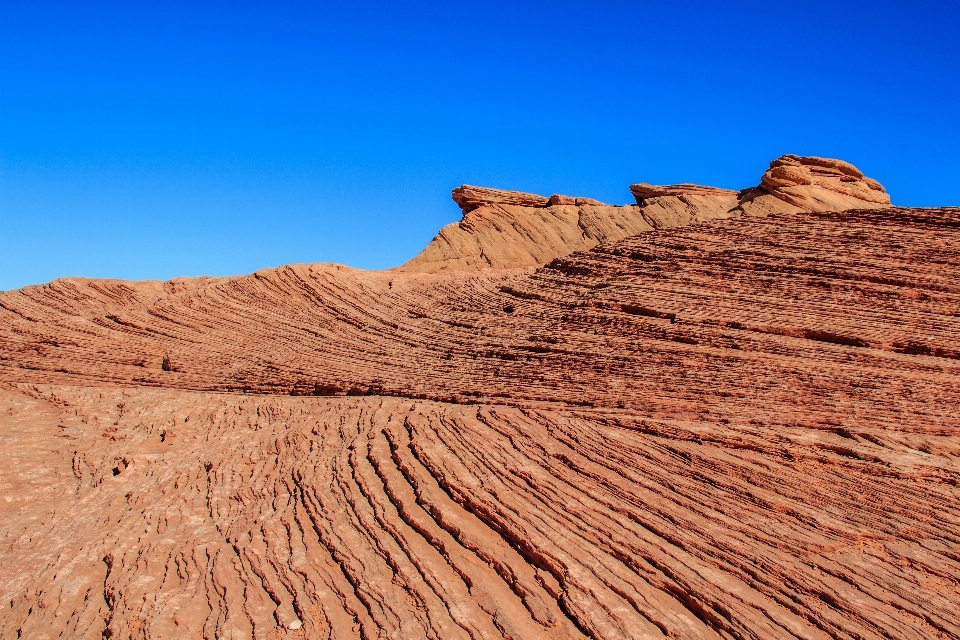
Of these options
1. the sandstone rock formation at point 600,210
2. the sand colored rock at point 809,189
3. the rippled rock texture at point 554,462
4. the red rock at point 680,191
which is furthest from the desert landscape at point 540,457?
the red rock at point 680,191

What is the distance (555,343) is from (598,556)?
619cm

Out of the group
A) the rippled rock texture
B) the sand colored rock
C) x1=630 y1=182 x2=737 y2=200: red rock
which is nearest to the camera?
the rippled rock texture

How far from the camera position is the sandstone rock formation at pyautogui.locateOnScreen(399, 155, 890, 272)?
113 feet

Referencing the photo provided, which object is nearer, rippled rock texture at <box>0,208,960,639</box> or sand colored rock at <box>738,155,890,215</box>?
rippled rock texture at <box>0,208,960,639</box>

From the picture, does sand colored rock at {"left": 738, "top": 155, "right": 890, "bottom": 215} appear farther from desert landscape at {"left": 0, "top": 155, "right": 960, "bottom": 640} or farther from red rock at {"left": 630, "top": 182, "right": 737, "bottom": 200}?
desert landscape at {"left": 0, "top": 155, "right": 960, "bottom": 640}

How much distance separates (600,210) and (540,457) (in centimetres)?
3018

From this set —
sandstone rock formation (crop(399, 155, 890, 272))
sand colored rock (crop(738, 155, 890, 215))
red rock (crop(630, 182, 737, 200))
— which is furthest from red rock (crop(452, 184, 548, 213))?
A: sand colored rock (crop(738, 155, 890, 215))

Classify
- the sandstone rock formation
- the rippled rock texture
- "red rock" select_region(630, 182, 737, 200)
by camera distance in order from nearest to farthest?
1. the rippled rock texture
2. the sandstone rock formation
3. "red rock" select_region(630, 182, 737, 200)

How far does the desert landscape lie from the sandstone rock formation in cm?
1680

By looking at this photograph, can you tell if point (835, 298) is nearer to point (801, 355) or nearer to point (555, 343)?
point (801, 355)

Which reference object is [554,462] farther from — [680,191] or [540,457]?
[680,191]

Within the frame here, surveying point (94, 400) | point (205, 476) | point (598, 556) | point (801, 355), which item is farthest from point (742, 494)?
point (94, 400)

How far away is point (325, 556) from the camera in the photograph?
7.85m

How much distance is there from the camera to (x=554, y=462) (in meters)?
9.51
